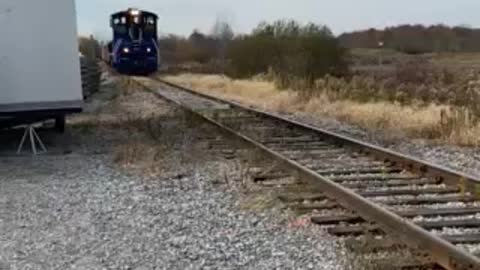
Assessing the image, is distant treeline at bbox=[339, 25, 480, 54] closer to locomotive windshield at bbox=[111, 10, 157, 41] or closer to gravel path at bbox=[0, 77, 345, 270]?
locomotive windshield at bbox=[111, 10, 157, 41]

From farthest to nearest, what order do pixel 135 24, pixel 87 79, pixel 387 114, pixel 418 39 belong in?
pixel 418 39 → pixel 135 24 → pixel 87 79 → pixel 387 114

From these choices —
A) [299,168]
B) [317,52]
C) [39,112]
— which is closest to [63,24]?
[39,112]

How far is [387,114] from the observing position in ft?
54.7

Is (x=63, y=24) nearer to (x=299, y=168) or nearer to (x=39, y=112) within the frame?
(x=39, y=112)

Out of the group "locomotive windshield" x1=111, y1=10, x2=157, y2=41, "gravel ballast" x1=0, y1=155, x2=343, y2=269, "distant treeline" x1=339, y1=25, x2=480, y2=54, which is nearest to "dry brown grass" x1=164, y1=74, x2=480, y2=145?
"gravel ballast" x1=0, y1=155, x2=343, y2=269

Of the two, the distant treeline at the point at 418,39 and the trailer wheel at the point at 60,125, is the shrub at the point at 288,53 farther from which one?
the distant treeline at the point at 418,39

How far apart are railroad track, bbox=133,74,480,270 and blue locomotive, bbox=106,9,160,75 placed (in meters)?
31.0

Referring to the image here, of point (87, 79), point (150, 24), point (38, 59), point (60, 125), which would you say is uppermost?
point (150, 24)

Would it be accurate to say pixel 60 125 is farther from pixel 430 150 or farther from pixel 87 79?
pixel 87 79

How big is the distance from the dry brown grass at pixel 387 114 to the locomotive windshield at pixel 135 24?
50.8 ft

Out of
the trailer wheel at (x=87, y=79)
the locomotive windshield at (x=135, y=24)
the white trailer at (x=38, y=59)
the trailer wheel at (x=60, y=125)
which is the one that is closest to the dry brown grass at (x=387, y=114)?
the trailer wheel at (x=87, y=79)

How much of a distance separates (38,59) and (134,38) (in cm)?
3095

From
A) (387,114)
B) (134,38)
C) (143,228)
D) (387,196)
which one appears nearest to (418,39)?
(134,38)

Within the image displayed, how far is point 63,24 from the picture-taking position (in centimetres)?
1234
